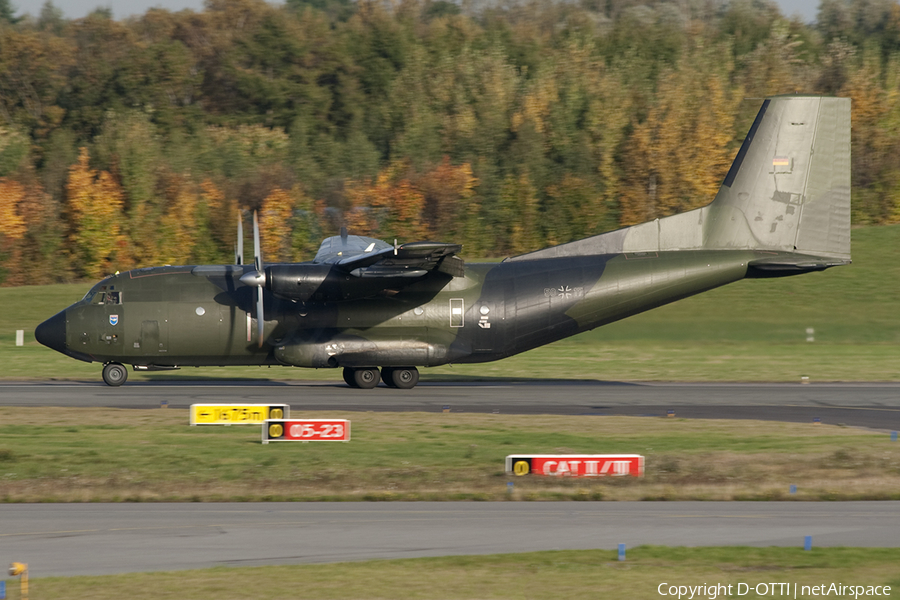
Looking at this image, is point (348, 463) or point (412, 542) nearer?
point (412, 542)

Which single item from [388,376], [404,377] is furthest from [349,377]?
[404,377]

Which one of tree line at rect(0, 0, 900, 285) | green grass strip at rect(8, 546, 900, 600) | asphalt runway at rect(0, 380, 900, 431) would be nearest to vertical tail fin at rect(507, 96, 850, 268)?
asphalt runway at rect(0, 380, 900, 431)

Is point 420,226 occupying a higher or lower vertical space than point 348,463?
higher

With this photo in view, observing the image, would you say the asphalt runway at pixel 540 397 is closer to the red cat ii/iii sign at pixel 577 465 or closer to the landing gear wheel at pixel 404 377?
the landing gear wheel at pixel 404 377

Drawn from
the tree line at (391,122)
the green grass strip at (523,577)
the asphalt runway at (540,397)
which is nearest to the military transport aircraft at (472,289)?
the asphalt runway at (540,397)

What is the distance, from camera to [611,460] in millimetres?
15508

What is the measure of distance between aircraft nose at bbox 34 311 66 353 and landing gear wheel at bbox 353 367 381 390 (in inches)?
337

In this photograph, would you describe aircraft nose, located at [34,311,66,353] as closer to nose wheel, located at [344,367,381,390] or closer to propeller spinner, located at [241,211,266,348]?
propeller spinner, located at [241,211,266,348]

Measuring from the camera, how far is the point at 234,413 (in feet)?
67.9

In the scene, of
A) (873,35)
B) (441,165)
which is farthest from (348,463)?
(873,35)

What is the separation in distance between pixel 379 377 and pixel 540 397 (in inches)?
205

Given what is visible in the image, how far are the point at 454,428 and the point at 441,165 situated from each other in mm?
49246

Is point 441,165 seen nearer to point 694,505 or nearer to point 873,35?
point 694,505

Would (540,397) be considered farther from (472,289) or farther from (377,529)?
(377,529)
